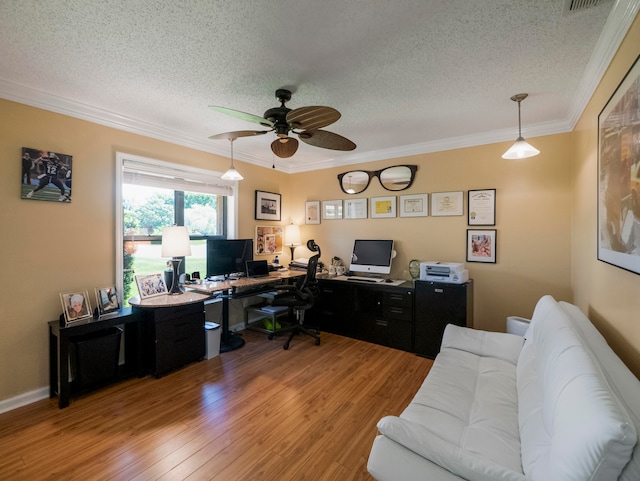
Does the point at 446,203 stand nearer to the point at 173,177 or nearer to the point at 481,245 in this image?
the point at 481,245

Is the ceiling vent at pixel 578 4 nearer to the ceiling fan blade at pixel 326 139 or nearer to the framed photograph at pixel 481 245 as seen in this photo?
the ceiling fan blade at pixel 326 139

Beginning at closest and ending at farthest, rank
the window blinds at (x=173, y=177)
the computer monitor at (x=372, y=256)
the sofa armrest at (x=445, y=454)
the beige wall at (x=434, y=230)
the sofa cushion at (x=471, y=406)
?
1. the sofa armrest at (x=445, y=454)
2. the sofa cushion at (x=471, y=406)
3. the beige wall at (x=434, y=230)
4. the window blinds at (x=173, y=177)
5. the computer monitor at (x=372, y=256)

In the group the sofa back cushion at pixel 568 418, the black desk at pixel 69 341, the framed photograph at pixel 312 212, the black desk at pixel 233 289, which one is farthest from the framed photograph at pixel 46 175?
the sofa back cushion at pixel 568 418

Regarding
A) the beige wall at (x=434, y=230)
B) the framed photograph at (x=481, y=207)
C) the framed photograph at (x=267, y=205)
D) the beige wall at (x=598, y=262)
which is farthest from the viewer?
the framed photograph at (x=267, y=205)

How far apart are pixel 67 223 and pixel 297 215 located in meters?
2.99

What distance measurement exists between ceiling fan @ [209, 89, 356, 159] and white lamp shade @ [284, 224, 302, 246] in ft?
6.80

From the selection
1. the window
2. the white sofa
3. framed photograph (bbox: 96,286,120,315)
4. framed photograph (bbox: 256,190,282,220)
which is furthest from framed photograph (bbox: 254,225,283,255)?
the white sofa

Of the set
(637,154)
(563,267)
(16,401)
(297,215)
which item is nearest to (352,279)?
(297,215)

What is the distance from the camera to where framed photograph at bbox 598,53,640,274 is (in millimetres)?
1269

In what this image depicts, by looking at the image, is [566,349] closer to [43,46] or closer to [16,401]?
[43,46]

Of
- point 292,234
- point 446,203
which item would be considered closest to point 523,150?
point 446,203

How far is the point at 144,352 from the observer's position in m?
2.76

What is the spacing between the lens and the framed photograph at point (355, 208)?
422 centimetres

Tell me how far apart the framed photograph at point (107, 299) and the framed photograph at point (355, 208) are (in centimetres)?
299
